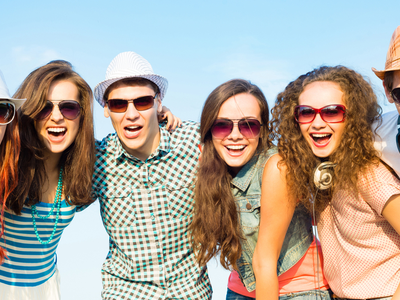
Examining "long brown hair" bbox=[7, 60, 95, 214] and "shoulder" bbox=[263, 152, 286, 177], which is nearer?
"shoulder" bbox=[263, 152, 286, 177]

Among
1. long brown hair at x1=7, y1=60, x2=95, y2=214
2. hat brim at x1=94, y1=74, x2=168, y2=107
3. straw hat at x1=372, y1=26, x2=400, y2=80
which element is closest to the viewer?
straw hat at x1=372, y1=26, x2=400, y2=80

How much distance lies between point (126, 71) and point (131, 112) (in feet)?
1.53

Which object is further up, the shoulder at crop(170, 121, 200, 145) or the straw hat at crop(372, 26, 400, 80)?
the straw hat at crop(372, 26, 400, 80)

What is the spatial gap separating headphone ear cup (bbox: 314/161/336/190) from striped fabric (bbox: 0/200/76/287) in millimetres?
2684

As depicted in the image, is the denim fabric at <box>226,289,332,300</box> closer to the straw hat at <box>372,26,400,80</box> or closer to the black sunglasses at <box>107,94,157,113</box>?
the straw hat at <box>372,26,400,80</box>

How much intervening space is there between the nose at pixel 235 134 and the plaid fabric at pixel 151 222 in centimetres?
60

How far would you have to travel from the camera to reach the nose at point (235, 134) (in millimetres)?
3875

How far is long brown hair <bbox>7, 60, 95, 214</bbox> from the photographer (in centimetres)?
405

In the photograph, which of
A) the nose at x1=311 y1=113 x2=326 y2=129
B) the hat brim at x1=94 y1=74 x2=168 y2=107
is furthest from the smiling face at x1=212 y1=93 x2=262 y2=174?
the hat brim at x1=94 y1=74 x2=168 y2=107

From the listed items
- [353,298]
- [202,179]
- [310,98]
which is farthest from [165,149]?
[353,298]

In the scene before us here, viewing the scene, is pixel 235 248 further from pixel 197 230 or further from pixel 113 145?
pixel 113 145

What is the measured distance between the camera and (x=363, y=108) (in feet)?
11.0

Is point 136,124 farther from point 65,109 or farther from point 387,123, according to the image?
point 387,123

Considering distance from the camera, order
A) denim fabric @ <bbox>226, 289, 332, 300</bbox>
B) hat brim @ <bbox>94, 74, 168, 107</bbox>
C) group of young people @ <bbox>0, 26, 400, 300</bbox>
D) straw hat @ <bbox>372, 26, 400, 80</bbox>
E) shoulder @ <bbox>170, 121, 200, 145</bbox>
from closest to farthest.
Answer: straw hat @ <bbox>372, 26, 400, 80</bbox> < group of young people @ <bbox>0, 26, 400, 300</bbox> < denim fabric @ <bbox>226, 289, 332, 300</bbox> < hat brim @ <bbox>94, 74, 168, 107</bbox> < shoulder @ <bbox>170, 121, 200, 145</bbox>
